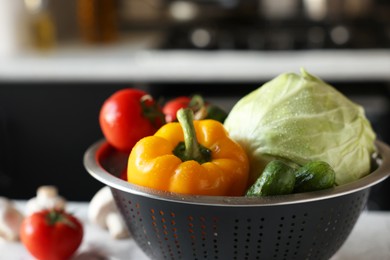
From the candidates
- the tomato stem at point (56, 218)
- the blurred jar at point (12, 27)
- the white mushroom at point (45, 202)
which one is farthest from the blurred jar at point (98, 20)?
the tomato stem at point (56, 218)

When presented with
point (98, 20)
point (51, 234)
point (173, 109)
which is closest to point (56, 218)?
point (51, 234)

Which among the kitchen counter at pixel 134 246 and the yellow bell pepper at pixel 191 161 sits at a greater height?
the yellow bell pepper at pixel 191 161

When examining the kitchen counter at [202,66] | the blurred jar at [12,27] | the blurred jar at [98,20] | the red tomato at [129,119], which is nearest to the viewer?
the red tomato at [129,119]

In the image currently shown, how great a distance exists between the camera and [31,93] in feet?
7.23

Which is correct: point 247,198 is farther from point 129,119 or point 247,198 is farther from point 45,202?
point 45,202

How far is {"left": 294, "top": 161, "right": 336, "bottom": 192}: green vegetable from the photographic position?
2.71 ft

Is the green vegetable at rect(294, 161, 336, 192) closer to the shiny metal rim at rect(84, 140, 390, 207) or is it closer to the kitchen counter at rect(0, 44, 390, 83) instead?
the shiny metal rim at rect(84, 140, 390, 207)

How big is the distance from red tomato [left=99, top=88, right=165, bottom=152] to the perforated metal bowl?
0.48 ft

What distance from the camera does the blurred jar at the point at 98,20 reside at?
2529 mm

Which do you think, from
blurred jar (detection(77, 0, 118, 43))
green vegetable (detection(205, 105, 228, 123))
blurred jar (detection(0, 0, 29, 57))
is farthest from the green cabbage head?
blurred jar (detection(77, 0, 118, 43))

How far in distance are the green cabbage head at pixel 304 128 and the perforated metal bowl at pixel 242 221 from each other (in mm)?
60

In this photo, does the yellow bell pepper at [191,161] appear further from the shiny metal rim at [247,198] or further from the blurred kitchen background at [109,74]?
the blurred kitchen background at [109,74]

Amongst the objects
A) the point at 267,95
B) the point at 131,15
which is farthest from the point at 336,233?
the point at 131,15

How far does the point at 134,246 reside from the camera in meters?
1.06
